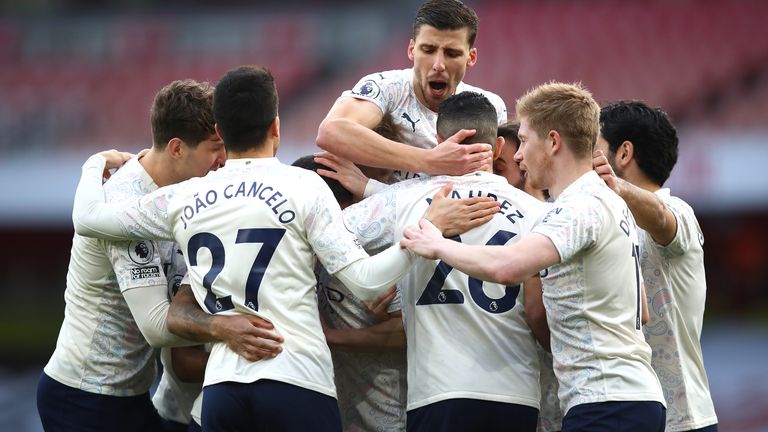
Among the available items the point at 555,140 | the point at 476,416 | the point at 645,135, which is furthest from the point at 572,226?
the point at 645,135

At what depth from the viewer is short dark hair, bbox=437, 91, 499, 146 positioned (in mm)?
5207

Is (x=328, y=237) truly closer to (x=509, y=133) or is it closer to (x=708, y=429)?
(x=509, y=133)

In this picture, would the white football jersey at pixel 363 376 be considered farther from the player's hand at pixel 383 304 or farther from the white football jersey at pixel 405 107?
the white football jersey at pixel 405 107

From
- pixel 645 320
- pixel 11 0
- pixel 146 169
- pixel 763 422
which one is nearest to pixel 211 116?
pixel 146 169

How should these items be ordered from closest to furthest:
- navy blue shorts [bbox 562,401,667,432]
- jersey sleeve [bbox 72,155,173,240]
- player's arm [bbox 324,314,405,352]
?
navy blue shorts [bbox 562,401,667,432], jersey sleeve [bbox 72,155,173,240], player's arm [bbox 324,314,405,352]

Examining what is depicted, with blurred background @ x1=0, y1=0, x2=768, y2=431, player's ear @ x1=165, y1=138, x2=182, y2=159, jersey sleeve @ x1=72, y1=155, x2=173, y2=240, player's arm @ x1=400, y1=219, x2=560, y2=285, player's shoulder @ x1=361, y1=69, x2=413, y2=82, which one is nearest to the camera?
player's arm @ x1=400, y1=219, x2=560, y2=285

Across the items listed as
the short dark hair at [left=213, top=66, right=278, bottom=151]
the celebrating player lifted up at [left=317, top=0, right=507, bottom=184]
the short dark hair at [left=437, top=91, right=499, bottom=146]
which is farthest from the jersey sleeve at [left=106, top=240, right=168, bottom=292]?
the short dark hair at [left=437, top=91, right=499, bottom=146]

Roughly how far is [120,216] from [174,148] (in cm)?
55

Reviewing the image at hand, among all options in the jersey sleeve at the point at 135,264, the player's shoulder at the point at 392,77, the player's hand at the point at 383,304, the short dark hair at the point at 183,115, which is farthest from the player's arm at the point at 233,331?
the player's shoulder at the point at 392,77

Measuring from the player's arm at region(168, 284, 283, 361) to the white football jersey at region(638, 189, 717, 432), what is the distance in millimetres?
2078

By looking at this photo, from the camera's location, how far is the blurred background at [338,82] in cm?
1555

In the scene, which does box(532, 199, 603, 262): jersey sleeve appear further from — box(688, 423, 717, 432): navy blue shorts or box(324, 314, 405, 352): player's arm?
box(688, 423, 717, 432): navy blue shorts

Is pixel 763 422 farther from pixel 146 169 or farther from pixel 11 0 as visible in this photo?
pixel 11 0

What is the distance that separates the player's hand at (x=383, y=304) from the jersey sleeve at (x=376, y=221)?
0.75 ft
